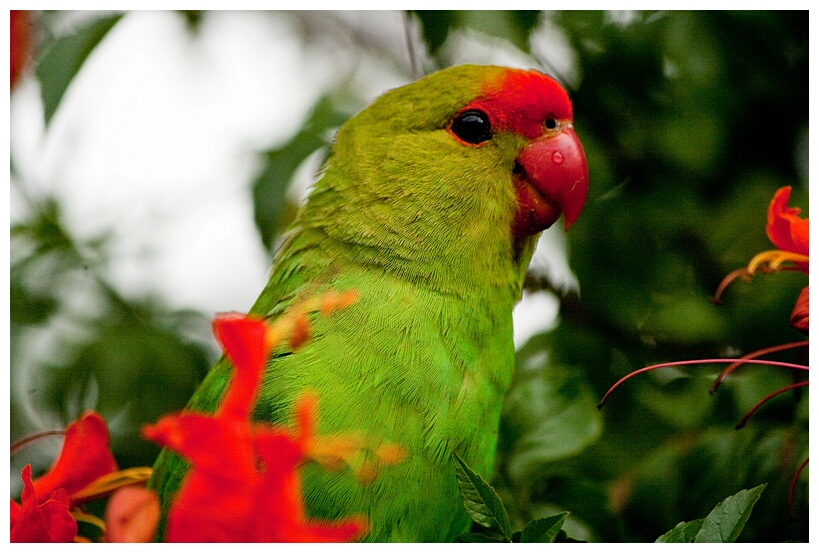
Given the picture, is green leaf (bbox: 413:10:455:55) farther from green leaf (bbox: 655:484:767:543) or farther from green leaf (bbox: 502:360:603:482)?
green leaf (bbox: 655:484:767:543)

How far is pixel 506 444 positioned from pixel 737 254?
2.42ft

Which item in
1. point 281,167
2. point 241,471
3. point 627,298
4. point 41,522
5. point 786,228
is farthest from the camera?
point 627,298

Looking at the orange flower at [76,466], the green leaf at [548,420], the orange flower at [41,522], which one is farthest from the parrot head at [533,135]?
the orange flower at [41,522]

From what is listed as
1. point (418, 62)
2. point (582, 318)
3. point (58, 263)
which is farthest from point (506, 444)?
point (58, 263)

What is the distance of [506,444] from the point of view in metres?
1.72

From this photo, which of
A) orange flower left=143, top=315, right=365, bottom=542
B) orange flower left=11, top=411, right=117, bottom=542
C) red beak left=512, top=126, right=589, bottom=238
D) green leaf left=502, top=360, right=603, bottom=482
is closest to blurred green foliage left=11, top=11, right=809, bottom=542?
green leaf left=502, top=360, right=603, bottom=482

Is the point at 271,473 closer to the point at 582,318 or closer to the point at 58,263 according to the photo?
the point at 582,318

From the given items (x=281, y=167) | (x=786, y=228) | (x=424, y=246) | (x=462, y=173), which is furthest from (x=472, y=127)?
(x=786, y=228)

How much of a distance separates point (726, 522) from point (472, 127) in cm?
84

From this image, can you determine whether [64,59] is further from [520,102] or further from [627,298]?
[627,298]

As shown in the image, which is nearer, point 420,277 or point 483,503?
point 483,503

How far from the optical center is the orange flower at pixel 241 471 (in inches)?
27.5

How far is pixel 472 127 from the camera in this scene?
1515 mm
